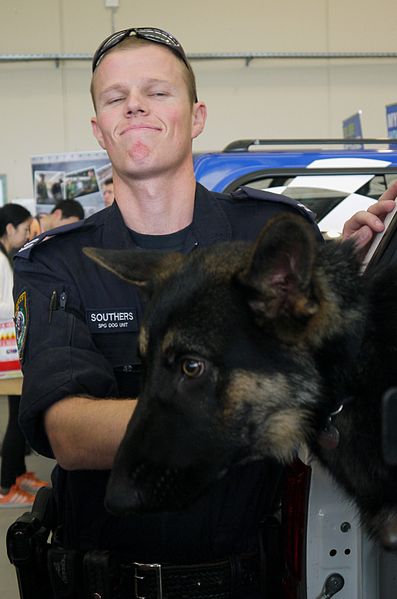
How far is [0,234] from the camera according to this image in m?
6.79

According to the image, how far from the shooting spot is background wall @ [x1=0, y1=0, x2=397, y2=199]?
12.0 meters

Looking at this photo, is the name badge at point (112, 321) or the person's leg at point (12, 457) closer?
the name badge at point (112, 321)

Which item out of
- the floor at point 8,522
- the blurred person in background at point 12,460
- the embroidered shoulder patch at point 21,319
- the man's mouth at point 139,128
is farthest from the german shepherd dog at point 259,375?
the blurred person in background at point 12,460

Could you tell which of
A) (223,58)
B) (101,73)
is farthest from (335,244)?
(223,58)

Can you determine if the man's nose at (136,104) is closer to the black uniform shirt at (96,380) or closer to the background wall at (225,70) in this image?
the black uniform shirt at (96,380)

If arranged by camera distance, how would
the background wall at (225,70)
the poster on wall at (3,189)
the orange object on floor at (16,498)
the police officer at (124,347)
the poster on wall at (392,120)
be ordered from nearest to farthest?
the police officer at (124,347) → the orange object on floor at (16,498) → the poster on wall at (392,120) → the poster on wall at (3,189) → the background wall at (225,70)

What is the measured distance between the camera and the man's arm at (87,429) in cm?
180

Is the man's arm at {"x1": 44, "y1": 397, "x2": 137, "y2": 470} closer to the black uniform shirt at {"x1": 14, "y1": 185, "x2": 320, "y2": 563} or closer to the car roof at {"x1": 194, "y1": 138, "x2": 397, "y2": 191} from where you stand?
the black uniform shirt at {"x1": 14, "y1": 185, "x2": 320, "y2": 563}

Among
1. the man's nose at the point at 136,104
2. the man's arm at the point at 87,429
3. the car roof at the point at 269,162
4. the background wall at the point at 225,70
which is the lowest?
the man's arm at the point at 87,429

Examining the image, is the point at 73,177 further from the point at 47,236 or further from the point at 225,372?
the point at 225,372

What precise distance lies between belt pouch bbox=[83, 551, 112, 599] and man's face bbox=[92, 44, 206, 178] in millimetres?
1111

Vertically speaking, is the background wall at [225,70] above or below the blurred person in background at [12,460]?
above

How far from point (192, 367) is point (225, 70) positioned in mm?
11265

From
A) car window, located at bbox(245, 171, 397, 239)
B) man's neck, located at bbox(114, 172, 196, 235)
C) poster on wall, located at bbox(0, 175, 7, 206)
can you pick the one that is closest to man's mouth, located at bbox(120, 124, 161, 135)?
man's neck, located at bbox(114, 172, 196, 235)
